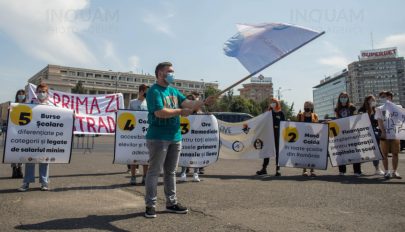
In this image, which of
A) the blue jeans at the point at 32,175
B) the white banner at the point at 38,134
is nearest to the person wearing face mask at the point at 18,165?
the white banner at the point at 38,134

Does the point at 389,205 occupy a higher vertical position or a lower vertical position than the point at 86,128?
lower

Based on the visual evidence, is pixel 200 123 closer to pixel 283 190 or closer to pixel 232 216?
pixel 283 190

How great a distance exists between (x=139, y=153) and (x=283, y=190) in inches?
123

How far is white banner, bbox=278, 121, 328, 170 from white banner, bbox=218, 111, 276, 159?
1.39 ft

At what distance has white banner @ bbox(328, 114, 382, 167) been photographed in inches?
380

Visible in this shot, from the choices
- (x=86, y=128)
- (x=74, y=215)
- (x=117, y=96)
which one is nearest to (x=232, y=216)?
(x=74, y=215)

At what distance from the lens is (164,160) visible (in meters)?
5.22

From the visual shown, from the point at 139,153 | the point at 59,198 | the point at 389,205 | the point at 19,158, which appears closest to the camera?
the point at 389,205

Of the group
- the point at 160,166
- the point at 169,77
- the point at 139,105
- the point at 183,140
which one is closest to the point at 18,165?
the point at 139,105

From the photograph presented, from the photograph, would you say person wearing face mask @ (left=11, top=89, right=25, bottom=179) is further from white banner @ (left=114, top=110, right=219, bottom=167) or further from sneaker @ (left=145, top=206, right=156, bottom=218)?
sneaker @ (left=145, top=206, right=156, bottom=218)

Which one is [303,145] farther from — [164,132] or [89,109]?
[89,109]

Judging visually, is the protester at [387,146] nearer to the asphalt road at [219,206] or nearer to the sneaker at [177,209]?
the asphalt road at [219,206]


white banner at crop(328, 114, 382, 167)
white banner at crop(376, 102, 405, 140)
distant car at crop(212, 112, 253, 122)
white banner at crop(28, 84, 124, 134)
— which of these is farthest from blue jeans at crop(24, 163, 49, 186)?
distant car at crop(212, 112, 253, 122)

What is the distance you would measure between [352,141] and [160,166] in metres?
6.50
